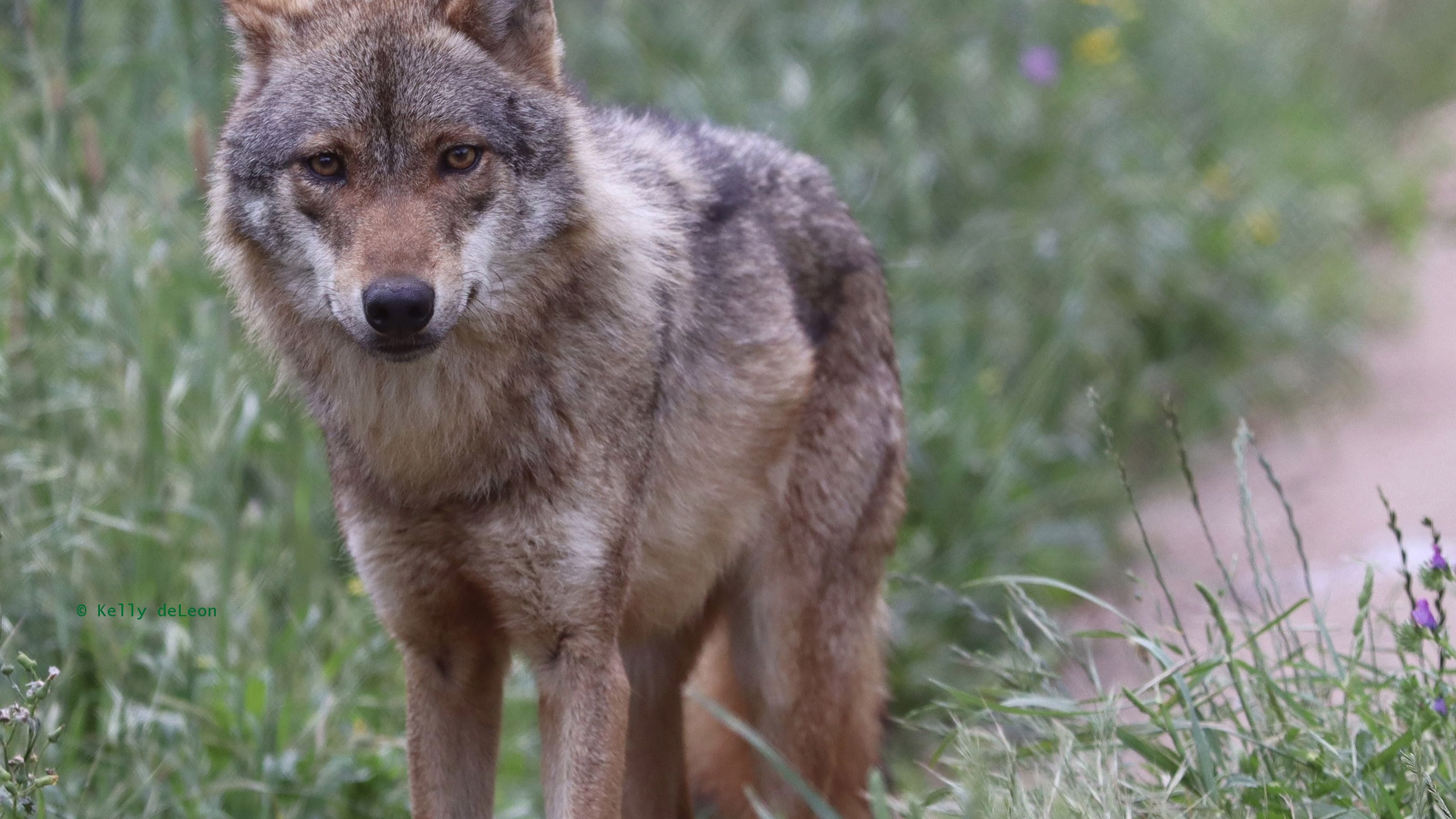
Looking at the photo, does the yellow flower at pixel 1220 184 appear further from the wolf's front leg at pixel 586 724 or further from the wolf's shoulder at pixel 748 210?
the wolf's front leg at pixel 586 724

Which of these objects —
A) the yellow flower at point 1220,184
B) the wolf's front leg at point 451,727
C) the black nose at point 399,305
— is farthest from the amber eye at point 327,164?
the yellow flower at point 1220,184

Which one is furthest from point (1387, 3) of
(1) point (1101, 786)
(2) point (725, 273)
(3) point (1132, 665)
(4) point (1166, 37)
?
(1) point (1101, 786)

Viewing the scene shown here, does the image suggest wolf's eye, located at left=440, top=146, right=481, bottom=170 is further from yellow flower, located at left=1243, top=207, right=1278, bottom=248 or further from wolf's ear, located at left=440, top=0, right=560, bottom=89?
yellow flower, located at left=1243, top=207, right=1278, bottom=248

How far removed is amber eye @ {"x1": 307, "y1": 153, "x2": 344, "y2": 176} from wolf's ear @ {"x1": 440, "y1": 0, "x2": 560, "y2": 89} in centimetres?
43

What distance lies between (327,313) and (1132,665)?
11.7ft

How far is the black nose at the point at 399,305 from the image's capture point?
2.78 m

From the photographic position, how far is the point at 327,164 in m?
2.98

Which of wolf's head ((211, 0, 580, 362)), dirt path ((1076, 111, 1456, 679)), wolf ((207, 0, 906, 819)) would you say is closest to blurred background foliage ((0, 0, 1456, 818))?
dirt path ((1076, 111, 1456, 679))

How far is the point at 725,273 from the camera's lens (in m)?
3.88

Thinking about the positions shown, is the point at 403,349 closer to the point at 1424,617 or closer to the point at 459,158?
the point at 459,158

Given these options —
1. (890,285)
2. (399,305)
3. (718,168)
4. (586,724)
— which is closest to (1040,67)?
(890,285)

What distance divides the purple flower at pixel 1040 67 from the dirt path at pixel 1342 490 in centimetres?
209

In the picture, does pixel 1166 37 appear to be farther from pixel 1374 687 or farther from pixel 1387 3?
pixel 1374 687

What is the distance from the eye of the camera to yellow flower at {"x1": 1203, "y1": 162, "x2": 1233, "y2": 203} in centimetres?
811
